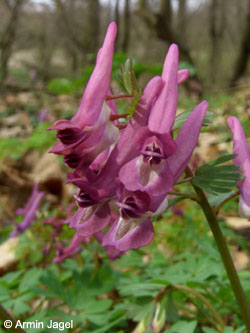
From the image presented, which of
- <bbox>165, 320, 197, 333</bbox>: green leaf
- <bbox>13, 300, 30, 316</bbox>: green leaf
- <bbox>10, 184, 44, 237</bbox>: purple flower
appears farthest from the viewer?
<bbox>10, 184, 44, 237</bbox>: purple flower

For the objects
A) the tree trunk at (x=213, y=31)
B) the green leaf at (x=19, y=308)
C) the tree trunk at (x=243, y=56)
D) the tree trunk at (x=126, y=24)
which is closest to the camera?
the green leaf at (x=19, y=308)

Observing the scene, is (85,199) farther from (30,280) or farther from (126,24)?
(126,24)

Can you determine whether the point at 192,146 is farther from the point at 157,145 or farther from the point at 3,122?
the point at 3,122

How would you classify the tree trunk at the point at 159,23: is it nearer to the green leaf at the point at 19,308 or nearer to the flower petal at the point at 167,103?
the green leaf at the point at 19,308

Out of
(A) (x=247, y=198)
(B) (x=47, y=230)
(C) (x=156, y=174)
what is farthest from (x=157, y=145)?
(B) (x=47, y=230)

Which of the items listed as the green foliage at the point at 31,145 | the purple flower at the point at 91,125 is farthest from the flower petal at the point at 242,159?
the green foliage at the point at 31,145

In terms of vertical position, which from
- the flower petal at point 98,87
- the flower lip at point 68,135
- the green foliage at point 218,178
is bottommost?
the green foliage at point 218,178

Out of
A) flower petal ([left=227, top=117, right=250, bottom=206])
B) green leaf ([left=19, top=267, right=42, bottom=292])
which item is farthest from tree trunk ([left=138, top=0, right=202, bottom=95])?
flower petal ([left=227, top=117, right=250, bottom=206])

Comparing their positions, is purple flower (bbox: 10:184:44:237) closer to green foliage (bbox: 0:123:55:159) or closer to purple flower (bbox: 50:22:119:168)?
purple flower (bbox: 50:22:119:168)
